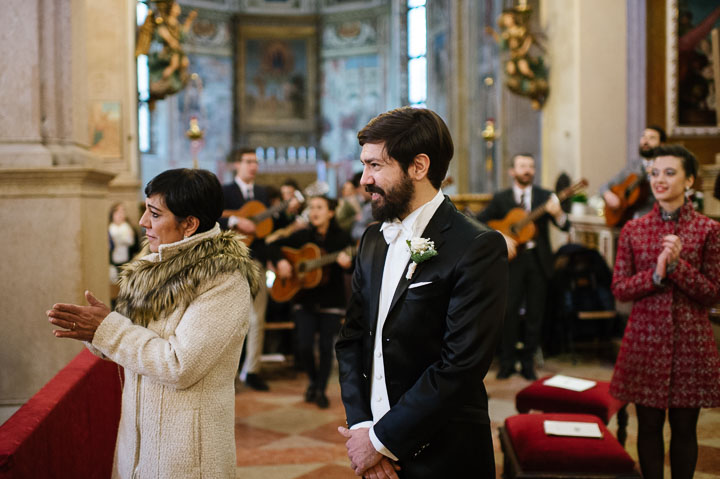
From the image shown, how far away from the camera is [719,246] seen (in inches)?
126

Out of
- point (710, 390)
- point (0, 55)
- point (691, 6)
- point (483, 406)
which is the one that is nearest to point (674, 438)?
point (710, 390)

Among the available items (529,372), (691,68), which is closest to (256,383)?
(529,372)

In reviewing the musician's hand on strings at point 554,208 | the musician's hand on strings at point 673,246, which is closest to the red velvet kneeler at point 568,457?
the musician's hand on strings at point 673,246

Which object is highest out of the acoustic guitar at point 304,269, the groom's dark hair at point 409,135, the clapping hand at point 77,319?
the groom's dark hair at point 409,135

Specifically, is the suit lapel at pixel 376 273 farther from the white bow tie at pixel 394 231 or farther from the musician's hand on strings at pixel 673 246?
the musician's hand on strings at pixel 673 246

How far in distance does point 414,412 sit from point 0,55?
3.80 meters

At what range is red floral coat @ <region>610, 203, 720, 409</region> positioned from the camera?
124 inches

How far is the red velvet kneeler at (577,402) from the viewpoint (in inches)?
157

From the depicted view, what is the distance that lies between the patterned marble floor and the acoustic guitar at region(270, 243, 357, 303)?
3.03 feet

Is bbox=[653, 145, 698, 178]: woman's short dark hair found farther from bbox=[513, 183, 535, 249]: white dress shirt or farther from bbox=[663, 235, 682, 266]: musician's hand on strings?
bbox=[513, 183, 535, 249]: white dress shirt

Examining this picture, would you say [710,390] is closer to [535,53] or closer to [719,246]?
[719,246]

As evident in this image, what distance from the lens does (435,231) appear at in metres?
2.14

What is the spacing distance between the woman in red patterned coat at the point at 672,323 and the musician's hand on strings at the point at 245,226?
11.2 ft

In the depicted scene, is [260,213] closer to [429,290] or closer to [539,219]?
[539,219]
